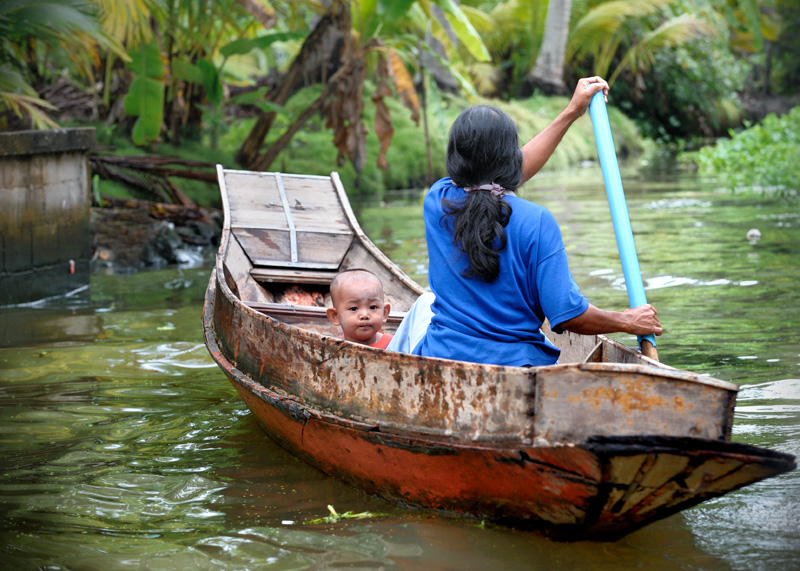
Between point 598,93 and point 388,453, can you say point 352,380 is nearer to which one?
point 388,453

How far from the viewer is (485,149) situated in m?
2.87

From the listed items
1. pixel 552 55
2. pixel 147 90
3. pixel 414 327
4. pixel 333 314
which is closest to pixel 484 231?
pixel 414 327

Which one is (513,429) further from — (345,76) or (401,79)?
(345,76)

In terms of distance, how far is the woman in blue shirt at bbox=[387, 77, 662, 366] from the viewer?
9.10 feet

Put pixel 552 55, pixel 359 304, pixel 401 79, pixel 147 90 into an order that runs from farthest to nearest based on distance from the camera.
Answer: pixel 552 55
pixel 401 79
pixel 147 90
pixel 359 304

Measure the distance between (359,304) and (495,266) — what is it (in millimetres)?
1202

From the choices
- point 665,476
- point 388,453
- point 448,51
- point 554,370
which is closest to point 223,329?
point 388,453

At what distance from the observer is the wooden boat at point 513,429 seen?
2385 mm

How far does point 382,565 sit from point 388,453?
15.9 inches

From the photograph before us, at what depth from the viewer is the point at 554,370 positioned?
249cm

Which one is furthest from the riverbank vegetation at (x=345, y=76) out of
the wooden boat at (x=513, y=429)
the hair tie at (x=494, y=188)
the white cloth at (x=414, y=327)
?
the hair tie at (x=494, y=188)

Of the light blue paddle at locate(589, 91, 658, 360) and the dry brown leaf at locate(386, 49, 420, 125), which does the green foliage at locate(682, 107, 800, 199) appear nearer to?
the dry brown leaf at locate(386, 49, 420, 125)

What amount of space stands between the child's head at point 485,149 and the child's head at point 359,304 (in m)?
1.07

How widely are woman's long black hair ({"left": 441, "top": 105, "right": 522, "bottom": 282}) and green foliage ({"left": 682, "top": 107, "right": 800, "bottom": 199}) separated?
10.7 metres
